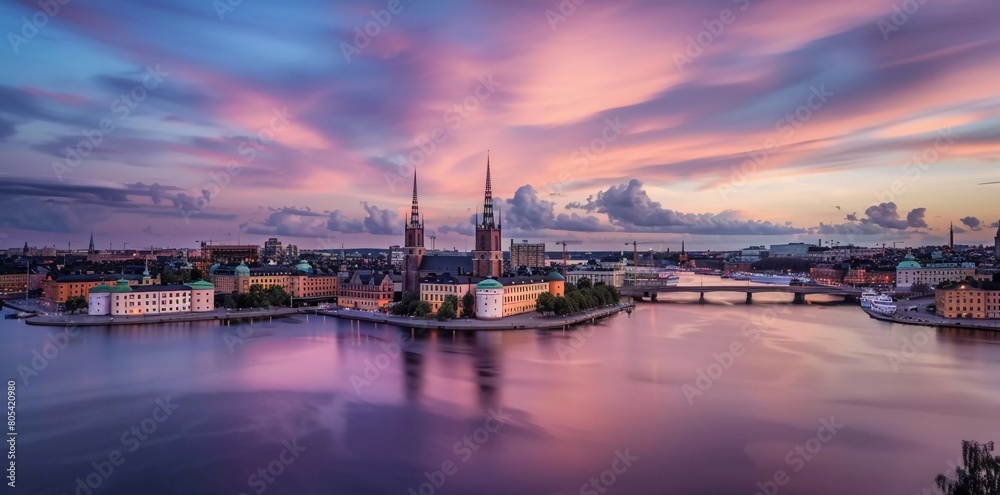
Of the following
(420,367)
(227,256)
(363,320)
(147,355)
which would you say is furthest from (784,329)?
(227,256)

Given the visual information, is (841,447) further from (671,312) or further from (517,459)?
(671,312)

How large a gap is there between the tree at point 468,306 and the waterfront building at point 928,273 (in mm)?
34867

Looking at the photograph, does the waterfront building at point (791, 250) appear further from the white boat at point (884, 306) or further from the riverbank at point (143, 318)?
the riverbank at point (143, 318)

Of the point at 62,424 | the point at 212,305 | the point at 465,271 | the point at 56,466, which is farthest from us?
the point at 465,271

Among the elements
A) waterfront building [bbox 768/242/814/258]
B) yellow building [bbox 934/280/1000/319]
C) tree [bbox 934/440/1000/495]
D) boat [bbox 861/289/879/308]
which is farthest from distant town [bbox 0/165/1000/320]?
waterfront building [bbox 768/242/814/258]

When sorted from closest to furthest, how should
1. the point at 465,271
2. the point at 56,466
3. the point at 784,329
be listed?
the point at 56,466 → the point at 784,329 → the point at 465,271

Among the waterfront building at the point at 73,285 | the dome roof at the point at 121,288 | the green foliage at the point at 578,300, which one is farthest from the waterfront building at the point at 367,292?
the waterfront building at the point at 73,285

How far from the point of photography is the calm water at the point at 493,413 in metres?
9.66

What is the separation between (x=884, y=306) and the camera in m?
31.5

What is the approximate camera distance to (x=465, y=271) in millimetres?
33406

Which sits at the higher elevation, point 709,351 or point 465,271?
point 465,271

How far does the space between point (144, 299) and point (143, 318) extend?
177 centimetres

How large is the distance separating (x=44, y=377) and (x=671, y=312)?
1094 inches

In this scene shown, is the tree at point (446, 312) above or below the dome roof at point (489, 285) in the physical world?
below
